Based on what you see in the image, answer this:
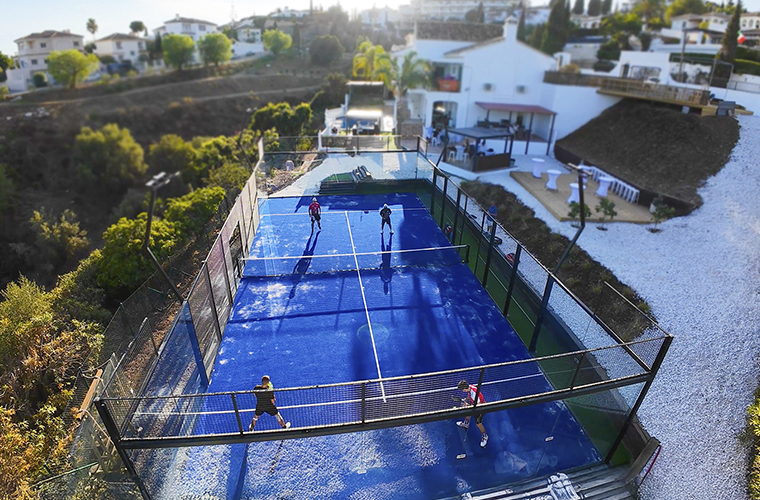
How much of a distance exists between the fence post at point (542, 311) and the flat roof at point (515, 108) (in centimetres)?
2570

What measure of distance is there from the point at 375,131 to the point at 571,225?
663 inches

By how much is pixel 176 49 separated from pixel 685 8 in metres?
84.6

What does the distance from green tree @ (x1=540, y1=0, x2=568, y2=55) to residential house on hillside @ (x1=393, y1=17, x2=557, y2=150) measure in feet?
82.4

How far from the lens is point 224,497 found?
8523 mm

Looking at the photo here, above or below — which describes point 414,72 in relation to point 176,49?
below

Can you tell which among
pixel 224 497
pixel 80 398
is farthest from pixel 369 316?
pixel 80 398

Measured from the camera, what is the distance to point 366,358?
11773mm

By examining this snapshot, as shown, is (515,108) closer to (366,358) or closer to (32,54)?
(366,358)

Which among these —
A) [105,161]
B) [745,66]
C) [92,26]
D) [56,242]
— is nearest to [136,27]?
[92,26]

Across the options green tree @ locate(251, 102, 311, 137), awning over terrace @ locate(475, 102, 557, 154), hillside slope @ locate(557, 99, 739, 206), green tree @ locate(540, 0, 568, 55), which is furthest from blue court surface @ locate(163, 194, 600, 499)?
green tree @ locate(540, 0, 568, 55)

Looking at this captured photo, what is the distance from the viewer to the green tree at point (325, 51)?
86750 millimetres

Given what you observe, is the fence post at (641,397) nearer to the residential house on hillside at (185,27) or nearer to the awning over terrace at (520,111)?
the awning over terrace at (520,111)

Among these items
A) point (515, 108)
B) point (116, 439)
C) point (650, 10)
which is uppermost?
point (650, 10)

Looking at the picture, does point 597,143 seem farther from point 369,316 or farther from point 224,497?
point 224,497
